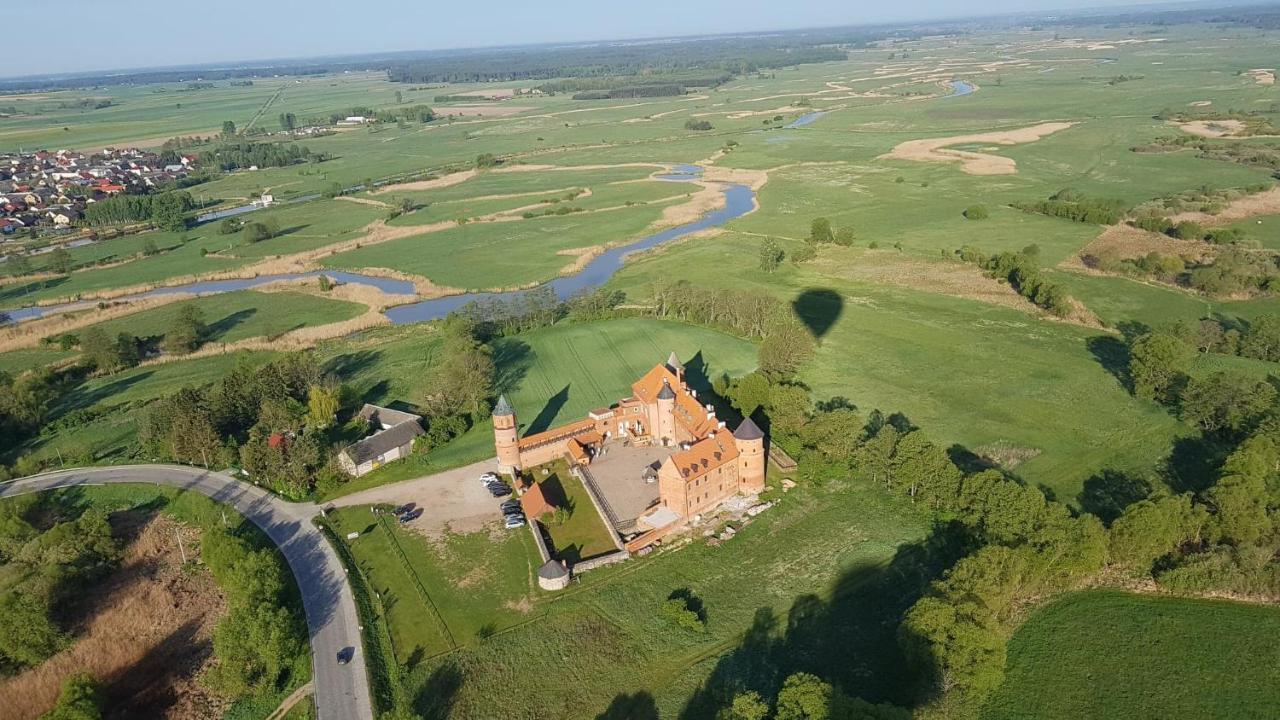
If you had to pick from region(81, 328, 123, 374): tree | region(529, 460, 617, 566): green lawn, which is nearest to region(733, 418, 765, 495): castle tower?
region(529, 460, 617, 566): green lawn

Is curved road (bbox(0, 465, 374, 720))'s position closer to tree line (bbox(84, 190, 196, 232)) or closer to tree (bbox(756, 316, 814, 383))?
tree (bbox(756, 316, 814, 383))

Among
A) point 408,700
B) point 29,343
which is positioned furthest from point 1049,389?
point 29,343

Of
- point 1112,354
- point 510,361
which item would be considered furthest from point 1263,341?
point 510,361

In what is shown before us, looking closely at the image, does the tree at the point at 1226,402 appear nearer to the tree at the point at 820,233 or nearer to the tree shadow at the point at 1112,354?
the tree shadow at the point at 1112,354

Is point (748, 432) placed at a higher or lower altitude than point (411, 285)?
higher

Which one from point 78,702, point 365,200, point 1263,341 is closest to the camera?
point 78,702

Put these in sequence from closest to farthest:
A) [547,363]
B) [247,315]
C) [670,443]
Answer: [670,443], [547,363], [247,315]

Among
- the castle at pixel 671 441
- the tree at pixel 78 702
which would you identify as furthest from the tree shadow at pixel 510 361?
the tree at pixel 78 702

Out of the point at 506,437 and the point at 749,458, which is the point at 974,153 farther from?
the point at 506,437
